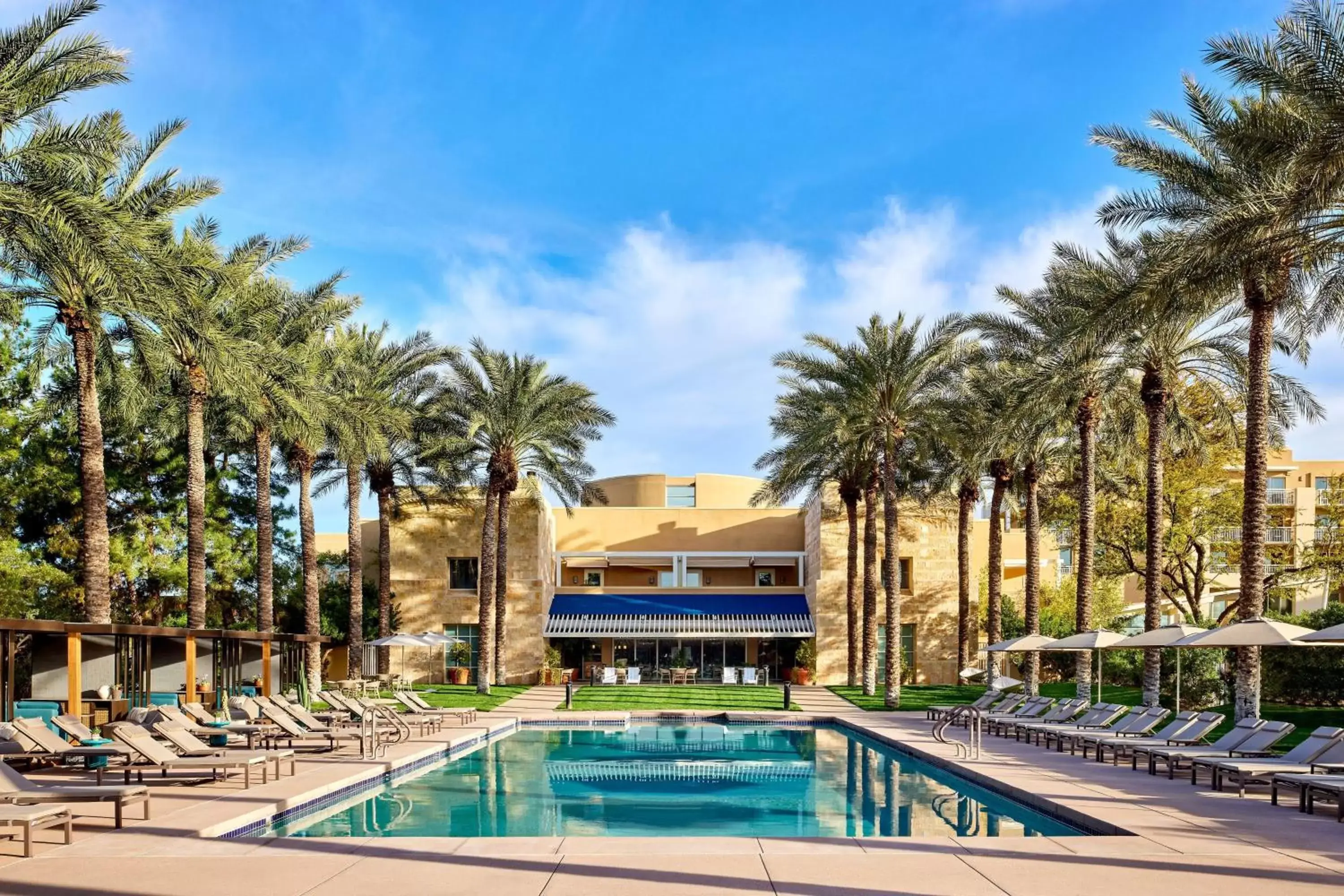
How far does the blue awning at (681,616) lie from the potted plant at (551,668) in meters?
0.76

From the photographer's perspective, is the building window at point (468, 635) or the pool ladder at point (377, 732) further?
the building window at point (468, 635)

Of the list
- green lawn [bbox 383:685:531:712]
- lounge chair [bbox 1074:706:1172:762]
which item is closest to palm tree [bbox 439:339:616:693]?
green lawn [bbox 383:685:531:712]

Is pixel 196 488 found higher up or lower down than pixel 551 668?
higher up

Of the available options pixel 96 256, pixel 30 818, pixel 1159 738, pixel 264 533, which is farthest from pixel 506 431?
pixel 30 818

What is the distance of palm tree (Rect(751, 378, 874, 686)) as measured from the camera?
33.7 m

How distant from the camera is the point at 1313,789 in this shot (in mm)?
12953

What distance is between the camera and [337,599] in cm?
4303

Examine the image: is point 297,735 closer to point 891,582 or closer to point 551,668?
point 891,582

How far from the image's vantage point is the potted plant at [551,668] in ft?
140

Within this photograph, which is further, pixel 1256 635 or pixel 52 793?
pixel 1256 635

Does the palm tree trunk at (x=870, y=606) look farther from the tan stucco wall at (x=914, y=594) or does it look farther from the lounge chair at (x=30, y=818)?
the lounge chair at (x=30, y=818)

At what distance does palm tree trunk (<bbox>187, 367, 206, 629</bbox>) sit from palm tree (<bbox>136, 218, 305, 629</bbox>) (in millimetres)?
20

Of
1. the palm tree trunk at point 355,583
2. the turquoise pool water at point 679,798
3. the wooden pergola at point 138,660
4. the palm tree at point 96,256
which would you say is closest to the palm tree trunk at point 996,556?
the turquoise pool water at point 679,798

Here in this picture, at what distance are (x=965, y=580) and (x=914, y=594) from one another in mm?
4951
